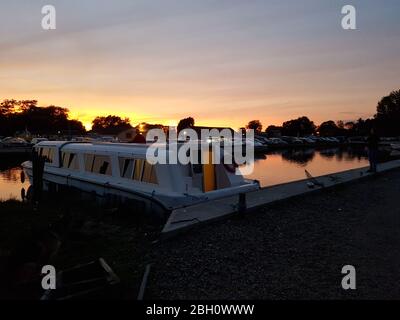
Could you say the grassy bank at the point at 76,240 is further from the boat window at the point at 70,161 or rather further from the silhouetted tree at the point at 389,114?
the silhouetted tree at the point at 389,114

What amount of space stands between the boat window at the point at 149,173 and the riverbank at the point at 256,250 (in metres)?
1.67

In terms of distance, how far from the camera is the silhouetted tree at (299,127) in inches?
5271

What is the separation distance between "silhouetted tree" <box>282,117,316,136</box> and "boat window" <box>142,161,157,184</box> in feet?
394

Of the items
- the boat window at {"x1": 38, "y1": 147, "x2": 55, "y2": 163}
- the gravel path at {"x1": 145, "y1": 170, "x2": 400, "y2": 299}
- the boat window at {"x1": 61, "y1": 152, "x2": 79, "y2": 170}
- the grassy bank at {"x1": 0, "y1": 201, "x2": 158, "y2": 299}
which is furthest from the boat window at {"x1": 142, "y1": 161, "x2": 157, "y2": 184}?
the boat window at {"x1": 38, "y1": 147, "x2": 55, "y2": 163}

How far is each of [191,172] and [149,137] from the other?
9841 millimetres

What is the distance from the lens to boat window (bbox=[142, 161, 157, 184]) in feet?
43.6

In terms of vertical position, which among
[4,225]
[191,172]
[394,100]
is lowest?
[4,225]

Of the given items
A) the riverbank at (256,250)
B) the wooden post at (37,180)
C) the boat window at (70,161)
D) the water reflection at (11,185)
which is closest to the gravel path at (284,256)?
the riverbank at (256,250)

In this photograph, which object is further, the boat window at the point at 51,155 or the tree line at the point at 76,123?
the tree line at the point at 76,123

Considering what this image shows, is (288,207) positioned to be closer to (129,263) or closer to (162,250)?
(162,250)

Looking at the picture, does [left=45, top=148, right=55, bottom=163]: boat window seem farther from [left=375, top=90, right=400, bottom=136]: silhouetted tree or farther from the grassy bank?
[left=375, top=90, right=400, bottom=136]: silhouetted tree

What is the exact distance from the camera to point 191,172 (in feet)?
42.3

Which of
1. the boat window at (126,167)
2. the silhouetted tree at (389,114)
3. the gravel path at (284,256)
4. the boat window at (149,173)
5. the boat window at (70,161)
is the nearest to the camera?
the gravel path at (284,256)
